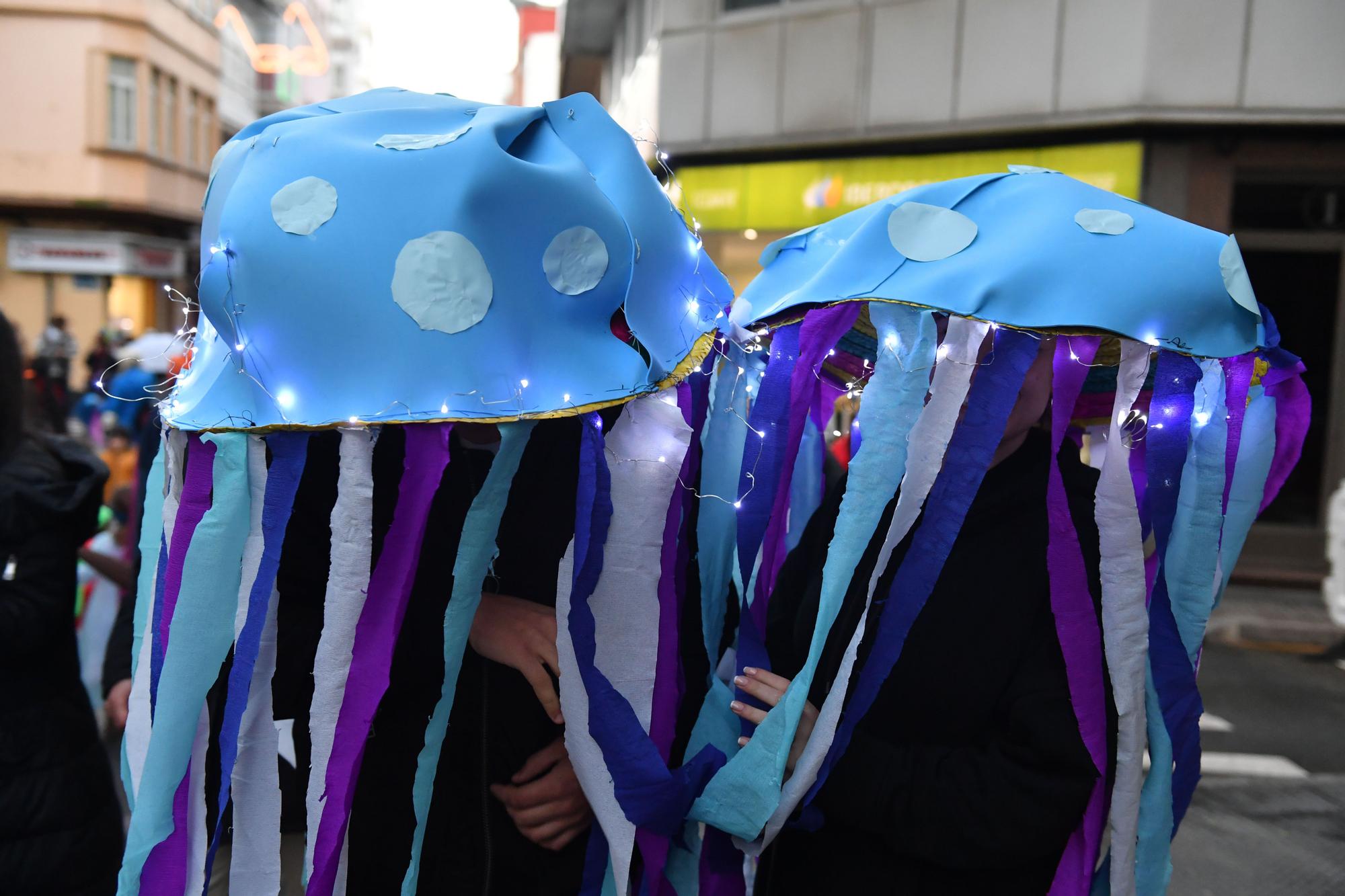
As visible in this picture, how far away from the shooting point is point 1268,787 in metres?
4.30

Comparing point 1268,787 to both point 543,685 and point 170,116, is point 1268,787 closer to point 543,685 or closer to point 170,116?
point 543,685

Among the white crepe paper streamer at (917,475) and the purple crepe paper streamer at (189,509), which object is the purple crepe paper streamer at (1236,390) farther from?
the purple crepe paper streamer at (189,509)

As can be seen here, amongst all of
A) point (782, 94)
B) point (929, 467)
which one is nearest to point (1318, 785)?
point (929, 467)

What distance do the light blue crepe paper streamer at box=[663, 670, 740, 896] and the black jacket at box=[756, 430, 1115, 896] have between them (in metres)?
0.14

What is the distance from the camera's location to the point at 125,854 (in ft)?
4.57

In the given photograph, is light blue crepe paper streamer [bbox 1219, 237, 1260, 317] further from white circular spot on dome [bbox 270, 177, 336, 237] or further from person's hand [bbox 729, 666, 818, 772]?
white circular spot on dome [bbox 270, 177, 336, 237]

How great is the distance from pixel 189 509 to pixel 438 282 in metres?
0.48

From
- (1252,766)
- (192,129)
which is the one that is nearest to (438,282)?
(1252,766)

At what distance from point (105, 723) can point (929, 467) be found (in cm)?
363

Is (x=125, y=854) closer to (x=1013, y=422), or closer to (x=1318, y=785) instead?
(x=1013, y=422)

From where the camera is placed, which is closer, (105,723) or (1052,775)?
(1052,775)

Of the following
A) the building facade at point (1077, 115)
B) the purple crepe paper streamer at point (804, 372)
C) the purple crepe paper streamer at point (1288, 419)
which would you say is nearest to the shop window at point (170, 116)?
the building facade at point (1077, 115)

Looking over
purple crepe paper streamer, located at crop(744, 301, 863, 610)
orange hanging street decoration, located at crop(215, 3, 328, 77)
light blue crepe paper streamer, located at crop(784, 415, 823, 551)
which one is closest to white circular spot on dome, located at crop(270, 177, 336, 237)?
purple crepe paper streamer, located at crop(744, 301, 863, 610)

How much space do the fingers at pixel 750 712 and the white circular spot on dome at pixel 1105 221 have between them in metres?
0.87
